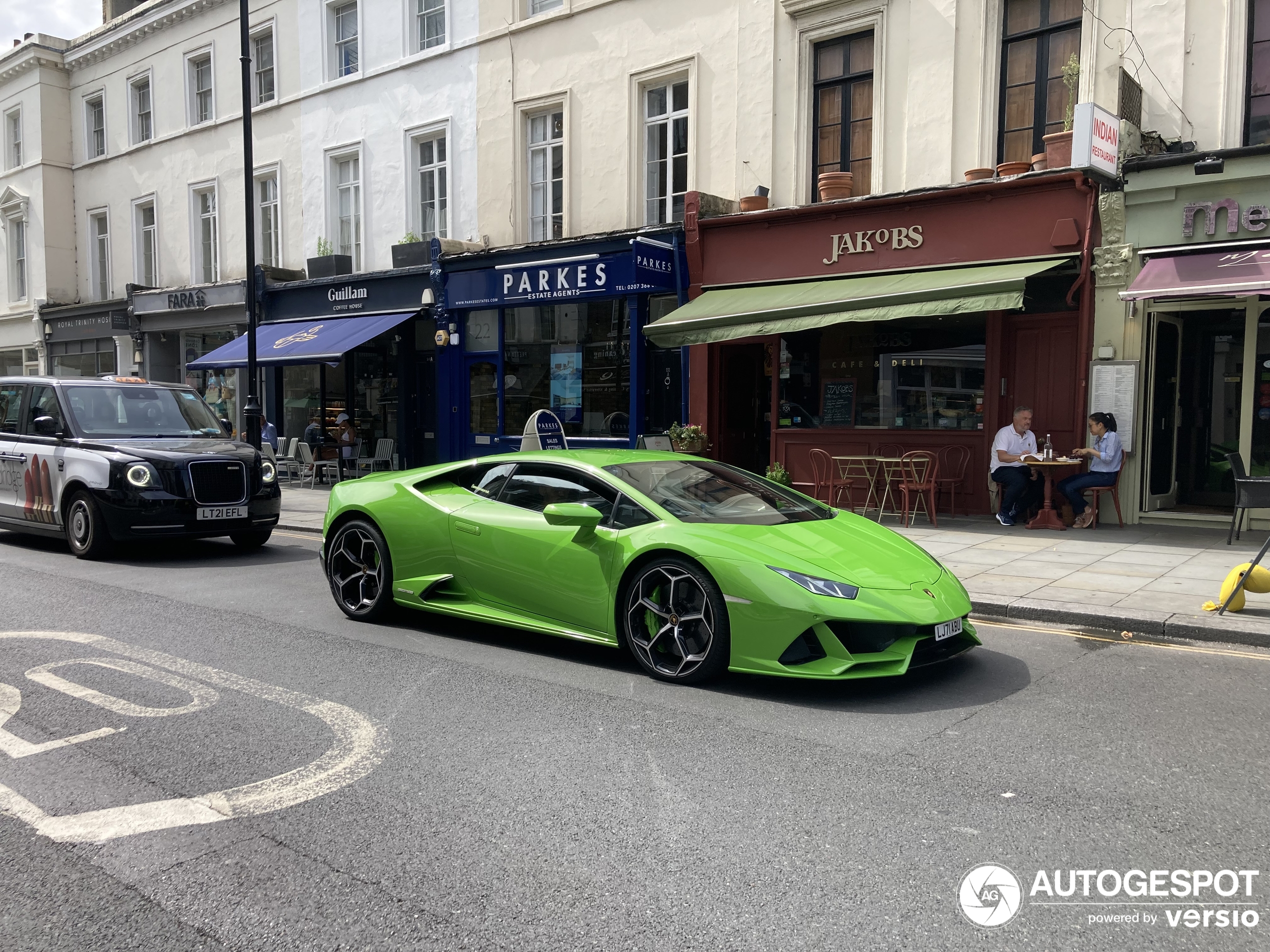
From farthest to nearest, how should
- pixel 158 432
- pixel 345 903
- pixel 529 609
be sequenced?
pixel 158 432 < pixel 529 609 < pixel 345 903

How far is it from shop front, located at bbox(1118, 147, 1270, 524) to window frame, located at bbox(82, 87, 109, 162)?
86.9ft

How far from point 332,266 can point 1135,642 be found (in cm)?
1774

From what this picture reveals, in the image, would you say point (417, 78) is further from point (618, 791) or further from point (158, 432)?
point (618, 791)

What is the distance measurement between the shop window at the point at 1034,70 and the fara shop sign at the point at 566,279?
5.04m

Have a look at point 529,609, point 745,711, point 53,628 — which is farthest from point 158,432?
point 745,711

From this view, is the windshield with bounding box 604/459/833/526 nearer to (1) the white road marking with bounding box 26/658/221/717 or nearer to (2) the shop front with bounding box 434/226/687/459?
(1) the white road marking with bounding box 26/658/221/717

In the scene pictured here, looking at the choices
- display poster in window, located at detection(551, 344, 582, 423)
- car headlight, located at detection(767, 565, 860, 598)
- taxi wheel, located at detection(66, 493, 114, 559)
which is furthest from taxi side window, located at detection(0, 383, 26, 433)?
car headlight, located at detection(767, 565, 860, 598)

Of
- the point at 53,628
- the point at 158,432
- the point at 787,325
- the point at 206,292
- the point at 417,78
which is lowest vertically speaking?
the point at 53,628

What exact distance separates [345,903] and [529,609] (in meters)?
3.15

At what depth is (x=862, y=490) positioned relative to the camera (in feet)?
45.0

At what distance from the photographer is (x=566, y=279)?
1619cm

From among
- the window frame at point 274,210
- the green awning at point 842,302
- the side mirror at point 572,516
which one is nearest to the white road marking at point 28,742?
the side mirror at point 572,516

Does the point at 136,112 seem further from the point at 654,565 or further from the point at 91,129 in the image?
the point at 654,565

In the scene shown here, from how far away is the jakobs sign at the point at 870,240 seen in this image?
12906 mm
